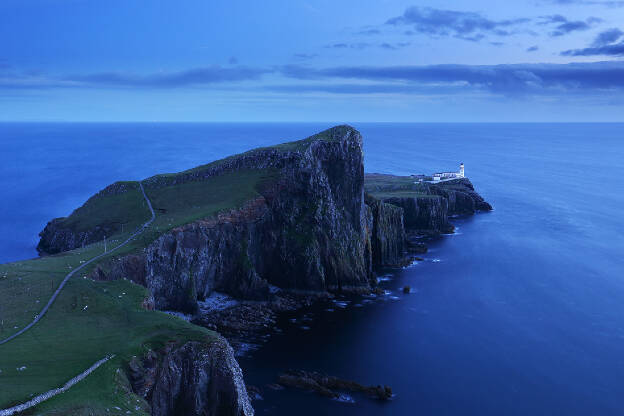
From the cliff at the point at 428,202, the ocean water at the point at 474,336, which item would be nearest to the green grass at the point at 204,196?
the ocean water at the point at 474,336

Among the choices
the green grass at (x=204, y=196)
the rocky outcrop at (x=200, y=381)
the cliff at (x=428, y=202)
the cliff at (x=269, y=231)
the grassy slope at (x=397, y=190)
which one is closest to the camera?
the rocky outcrop at (x=200, y=381)

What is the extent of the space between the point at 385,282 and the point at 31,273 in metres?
63.6

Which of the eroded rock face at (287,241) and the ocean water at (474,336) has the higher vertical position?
the eroded rock face at (287,241)

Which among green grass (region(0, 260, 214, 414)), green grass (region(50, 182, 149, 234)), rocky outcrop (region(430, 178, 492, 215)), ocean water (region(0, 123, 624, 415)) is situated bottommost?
ocean water (region(0, 123, 624, 415))

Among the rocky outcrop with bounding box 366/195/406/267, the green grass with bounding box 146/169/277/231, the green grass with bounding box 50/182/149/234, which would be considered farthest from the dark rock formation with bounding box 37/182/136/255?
the rocky outcrop with bounding box 366/195/406/267

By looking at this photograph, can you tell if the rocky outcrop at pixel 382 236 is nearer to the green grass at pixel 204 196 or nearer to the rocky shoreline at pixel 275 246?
the rocky shoreline at pixel 275 246

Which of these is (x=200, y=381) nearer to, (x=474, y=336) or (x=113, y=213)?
(x=474, y=336)

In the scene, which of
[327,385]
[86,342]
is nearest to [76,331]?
[86,342]

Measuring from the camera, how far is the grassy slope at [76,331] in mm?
39906

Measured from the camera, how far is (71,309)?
5747 centimetres

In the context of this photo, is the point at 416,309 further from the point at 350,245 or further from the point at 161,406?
the point at 161,406

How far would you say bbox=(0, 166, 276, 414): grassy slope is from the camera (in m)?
39.9

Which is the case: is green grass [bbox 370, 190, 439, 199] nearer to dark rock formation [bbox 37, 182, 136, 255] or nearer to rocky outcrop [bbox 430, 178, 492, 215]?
rocky outcrop [bbox 430, 178, 492, 215]

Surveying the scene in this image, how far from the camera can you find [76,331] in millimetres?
51844
